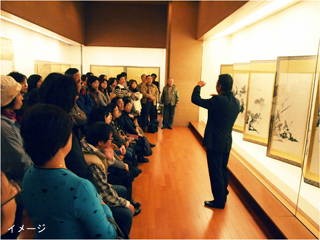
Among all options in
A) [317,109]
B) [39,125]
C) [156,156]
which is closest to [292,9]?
[317,109]

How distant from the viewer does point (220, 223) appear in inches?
129

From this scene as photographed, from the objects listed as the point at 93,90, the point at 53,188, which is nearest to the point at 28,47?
the point at 93,90

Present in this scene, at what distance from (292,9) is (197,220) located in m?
3.50

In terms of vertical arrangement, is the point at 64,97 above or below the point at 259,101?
above

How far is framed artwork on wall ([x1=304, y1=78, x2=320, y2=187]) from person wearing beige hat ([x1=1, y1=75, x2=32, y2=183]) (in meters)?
3.15

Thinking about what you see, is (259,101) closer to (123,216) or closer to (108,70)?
(123,216)

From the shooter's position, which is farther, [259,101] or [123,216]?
[259,101]

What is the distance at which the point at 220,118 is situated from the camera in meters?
3.44

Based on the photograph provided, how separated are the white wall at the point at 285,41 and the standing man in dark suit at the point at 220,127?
3.09 feet

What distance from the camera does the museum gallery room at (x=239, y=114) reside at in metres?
3.13

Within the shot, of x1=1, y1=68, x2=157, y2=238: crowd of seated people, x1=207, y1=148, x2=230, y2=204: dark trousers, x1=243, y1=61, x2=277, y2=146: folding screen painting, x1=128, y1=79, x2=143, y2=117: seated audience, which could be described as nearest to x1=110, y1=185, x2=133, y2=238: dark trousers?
x1=1, y1=68, x2=157, y2=238: crowd of seated people

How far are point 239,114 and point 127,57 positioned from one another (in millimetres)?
7470

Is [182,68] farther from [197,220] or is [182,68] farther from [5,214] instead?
[5,214]

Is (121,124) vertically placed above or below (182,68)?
below
